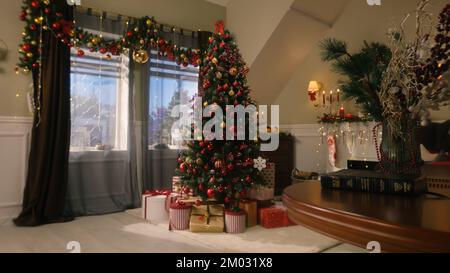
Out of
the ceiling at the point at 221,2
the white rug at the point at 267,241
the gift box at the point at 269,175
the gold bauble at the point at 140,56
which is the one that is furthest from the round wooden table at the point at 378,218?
the ceiling at the point at 221,2

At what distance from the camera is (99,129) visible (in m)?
3.72

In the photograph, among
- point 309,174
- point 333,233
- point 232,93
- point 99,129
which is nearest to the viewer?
point 333,233

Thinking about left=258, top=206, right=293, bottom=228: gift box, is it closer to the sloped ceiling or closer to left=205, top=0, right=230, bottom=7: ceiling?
the sloped ceiling

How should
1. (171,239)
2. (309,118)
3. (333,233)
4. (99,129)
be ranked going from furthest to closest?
(309,118) < (99,129) < (171,239) < (333,233)

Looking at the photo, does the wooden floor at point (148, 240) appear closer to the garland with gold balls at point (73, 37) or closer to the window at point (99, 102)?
the window at point (99, 102)

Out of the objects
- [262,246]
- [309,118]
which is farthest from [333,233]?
[309,118]

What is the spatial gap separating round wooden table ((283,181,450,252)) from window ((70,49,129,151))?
10.6ft

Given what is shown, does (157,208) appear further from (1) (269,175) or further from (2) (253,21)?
(2) (253,21)

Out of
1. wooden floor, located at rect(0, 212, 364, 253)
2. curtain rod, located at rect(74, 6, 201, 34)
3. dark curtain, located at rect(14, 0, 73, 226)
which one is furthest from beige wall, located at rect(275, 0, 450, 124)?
dark curtain, located at rect(14, 0, 73, 226)

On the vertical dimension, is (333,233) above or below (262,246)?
above

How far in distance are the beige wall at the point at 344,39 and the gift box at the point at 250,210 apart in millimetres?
2053

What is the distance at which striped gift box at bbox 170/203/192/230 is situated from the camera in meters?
3.01

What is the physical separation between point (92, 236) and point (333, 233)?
256cm

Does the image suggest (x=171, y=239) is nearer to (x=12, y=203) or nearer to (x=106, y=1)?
(x=12, y=203)
